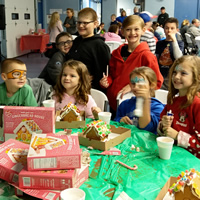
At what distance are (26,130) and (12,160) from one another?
30 cm

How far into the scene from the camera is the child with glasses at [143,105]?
2038 mm

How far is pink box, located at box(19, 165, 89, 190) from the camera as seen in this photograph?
1187 mm

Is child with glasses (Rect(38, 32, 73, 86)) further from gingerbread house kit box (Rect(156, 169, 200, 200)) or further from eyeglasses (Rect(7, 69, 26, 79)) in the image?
gingerbread house kit box (Rect(156, 169, 200, 200))

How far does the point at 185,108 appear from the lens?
1.92 meters

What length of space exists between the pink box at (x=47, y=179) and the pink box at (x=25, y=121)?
1.30ft

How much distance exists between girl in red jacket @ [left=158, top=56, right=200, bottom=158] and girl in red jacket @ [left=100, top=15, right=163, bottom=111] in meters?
0.86

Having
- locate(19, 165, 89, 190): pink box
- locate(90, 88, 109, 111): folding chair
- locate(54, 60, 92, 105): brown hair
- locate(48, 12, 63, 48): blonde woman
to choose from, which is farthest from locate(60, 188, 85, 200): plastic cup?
locate(48, 12, 63, 48): blonde woman

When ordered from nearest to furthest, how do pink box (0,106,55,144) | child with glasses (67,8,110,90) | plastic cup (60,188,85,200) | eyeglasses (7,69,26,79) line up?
plastic cup (60,188,85,200) < pink box (0,106,55,144) < eyeglasses (7,69,26,79) < child with glasses (67,8,110,90)

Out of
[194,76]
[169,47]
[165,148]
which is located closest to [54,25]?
[169,47]

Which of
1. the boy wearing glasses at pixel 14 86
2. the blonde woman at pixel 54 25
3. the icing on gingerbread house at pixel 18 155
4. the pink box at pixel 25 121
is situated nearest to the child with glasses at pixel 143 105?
the pink box at pixel 25 121

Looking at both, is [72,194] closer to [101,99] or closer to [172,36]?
[101,99]

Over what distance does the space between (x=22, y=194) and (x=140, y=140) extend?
901 mm

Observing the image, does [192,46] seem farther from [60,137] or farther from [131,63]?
[60,137]

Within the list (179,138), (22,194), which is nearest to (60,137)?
(22,194)
